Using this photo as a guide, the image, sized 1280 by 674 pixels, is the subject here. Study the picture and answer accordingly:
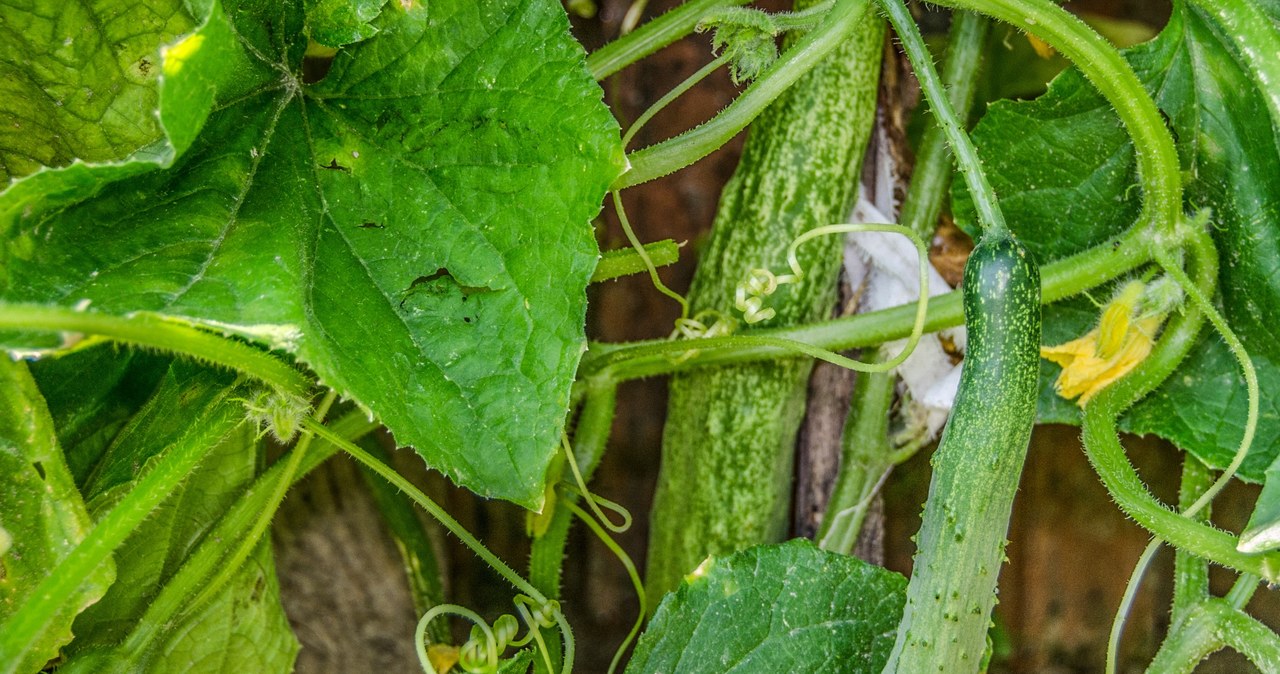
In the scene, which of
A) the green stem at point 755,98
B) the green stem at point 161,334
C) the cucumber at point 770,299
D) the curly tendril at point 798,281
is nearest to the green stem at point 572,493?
the cucumber at point 770,299

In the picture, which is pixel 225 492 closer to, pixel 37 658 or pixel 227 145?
pixel 37 658

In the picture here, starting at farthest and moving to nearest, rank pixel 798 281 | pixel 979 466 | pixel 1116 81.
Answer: pixel 798 281 < pixel 1116 81 < pixel 979 466

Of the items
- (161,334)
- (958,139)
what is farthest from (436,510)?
(958,139)

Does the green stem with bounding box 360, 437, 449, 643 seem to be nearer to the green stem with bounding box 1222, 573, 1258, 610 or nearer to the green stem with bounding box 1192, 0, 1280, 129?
the green stem with bounding box 1222, 573, 1258, 610

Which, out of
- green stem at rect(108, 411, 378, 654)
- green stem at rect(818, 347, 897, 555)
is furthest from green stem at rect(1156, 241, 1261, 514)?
green stem at rect(108, 411, 378, 654)

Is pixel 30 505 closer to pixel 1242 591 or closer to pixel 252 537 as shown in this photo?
pixel 252 537
